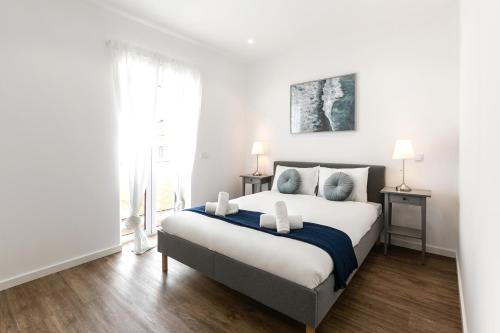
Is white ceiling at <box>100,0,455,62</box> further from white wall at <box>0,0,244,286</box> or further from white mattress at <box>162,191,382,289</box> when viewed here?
white mattress at <box>162,191,382,289</box>

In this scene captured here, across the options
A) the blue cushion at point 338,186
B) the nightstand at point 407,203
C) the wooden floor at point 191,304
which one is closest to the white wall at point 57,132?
the wooden floor at point 191,304

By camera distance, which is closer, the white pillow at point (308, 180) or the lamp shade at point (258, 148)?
the white pillow at point (308, 180)

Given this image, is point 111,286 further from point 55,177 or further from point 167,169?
point 167,169

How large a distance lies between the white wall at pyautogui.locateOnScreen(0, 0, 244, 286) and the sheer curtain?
148 mm

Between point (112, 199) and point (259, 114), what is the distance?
2.88 meters

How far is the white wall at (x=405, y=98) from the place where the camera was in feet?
9.61

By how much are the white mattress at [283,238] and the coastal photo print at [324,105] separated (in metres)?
1.26

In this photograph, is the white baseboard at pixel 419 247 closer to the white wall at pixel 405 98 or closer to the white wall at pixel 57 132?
the white wall at pixel 405 98

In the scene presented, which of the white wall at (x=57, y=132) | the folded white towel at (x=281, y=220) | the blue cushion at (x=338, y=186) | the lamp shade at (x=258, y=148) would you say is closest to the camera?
the folded white towel at (x=281, y=220)

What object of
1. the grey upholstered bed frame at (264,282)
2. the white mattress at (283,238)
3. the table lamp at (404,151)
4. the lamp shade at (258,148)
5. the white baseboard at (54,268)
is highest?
the lamp shade at (258,148)

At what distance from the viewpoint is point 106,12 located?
2.91 m

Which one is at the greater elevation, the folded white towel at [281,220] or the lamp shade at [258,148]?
the lamp shade at [258,148]

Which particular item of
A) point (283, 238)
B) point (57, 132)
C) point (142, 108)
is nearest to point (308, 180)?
point (283, 238)

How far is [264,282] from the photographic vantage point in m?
1.77
